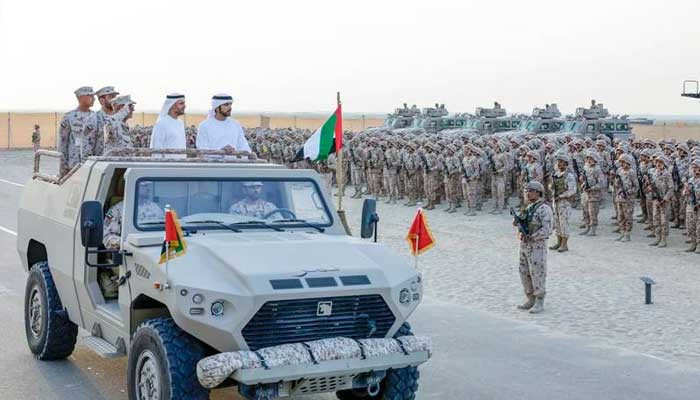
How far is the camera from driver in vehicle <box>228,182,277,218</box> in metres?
7.72

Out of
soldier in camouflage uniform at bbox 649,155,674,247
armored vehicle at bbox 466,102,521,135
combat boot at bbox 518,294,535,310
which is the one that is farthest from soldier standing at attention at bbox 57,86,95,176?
armored vehicle at bbox 466,102,521,135

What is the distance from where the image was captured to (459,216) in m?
25.1

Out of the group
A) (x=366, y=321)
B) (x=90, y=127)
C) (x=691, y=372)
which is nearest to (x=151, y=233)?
(x=366, y=321)

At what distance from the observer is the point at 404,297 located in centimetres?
675

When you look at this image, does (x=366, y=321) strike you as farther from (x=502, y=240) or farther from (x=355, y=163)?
(x=355, y=163)

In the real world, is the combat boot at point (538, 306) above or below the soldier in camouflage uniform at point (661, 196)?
below

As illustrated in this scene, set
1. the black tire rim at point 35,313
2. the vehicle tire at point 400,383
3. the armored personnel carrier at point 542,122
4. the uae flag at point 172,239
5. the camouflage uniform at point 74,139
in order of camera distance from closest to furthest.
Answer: the uae flag at point 172,239
the vehicle tire at point 400,383
the black tire rim at point 35,313
the camouflage uniform at point 74,139
the armored personnel carrier at point 542,122

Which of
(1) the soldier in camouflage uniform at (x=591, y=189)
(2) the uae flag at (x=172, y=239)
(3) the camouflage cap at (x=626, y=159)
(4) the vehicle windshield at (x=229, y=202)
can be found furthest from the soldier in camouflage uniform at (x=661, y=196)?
(2) the uae flag at (x=172, y=239)

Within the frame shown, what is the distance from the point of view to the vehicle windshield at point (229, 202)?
7426 mm

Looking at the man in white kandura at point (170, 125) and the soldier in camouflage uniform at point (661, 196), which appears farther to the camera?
the soldier in camouflage uniform at point (661, 196)

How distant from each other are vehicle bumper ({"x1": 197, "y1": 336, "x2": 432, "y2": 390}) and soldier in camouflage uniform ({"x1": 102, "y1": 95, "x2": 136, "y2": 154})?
13.6 feet

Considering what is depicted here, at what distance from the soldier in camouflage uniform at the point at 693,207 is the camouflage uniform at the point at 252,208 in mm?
11947

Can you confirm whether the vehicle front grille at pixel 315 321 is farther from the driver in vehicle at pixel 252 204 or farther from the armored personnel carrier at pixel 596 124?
the armored personnel carrier at pixel 596 124

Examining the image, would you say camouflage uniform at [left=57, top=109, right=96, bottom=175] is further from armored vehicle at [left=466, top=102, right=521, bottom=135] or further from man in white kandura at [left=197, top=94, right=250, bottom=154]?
armored vehicle at [left=466, top=102, right=521, bottom=135]
